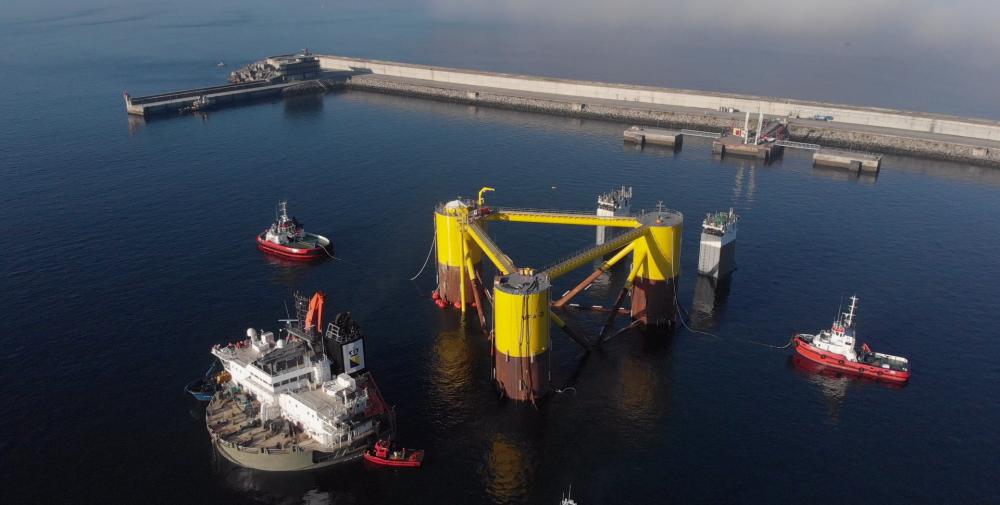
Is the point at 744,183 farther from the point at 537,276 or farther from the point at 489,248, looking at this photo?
the point at 537,276

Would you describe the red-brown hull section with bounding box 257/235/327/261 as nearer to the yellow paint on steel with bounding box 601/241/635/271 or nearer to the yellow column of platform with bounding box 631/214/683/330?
the yellow paint on steel with bounding box 601/241/635/271

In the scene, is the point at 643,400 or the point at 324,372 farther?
→ the point at 643,400

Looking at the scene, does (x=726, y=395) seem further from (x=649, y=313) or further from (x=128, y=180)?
(x=128, y=180)

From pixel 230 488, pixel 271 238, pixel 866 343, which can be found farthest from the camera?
pixel 271 238

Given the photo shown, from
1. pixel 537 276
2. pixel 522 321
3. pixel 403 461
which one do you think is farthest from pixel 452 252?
pixel 403 461

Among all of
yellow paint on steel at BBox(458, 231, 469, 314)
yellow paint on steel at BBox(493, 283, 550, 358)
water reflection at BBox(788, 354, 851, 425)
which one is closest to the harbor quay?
water reflection at BBox(788, 354, 851, 425)

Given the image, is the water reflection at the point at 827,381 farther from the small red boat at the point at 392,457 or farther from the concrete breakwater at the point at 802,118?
the concrete breakwater at the point at 802,118

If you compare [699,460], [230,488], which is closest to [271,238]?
[230,488]
